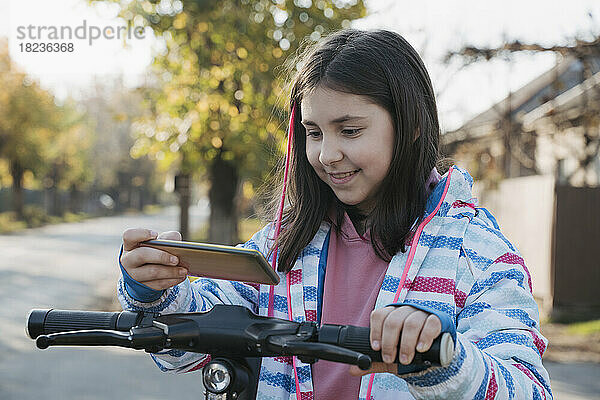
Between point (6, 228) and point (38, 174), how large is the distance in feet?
17.3

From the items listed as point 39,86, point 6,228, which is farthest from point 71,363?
point 39,86

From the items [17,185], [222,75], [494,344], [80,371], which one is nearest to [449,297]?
[494,344]

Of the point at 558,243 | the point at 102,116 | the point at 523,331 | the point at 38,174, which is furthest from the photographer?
the point at 102,116

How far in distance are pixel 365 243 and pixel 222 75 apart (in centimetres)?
816

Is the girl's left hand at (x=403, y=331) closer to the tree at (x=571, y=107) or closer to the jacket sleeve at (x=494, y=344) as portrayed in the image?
the jacket sleeve at (x=494, y=344)

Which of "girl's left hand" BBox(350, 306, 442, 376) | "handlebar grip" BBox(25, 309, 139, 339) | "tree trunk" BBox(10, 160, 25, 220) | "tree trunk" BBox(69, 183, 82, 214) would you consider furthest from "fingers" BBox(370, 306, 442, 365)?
"tree trunk" BBox(69, 183, 82, 214)

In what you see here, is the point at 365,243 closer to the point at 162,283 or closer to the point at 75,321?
the point at 162,283

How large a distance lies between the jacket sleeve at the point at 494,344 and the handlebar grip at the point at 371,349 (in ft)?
0.18

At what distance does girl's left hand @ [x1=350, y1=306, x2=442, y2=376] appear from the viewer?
133 centimetres

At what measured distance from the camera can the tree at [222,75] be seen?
9.16 metres

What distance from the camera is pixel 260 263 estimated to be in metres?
1.50

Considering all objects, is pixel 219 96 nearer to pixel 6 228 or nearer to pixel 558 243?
pixel 558 243

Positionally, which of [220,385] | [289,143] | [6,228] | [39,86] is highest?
[39,86]

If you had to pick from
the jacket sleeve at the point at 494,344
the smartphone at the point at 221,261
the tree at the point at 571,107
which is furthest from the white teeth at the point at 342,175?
the tree at the point at 571,107
